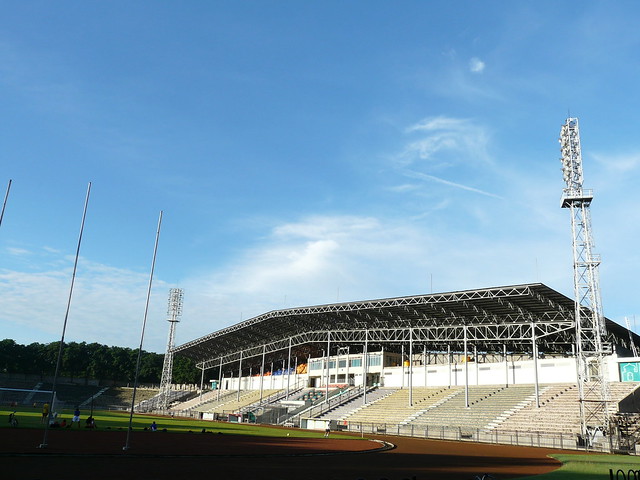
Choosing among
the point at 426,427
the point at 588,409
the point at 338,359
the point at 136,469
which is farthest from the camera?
the point at 338,359

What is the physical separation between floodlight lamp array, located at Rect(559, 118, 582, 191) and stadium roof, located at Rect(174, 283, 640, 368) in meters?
10.6

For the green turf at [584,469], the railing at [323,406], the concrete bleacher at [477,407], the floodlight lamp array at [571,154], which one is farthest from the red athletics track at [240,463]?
the railing at [323,406]

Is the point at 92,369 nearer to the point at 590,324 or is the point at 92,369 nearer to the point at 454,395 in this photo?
the point at 454,395

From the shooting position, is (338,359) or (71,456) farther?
(338,359)

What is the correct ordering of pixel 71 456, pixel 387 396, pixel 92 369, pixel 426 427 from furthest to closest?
pixel 92 369 < pixel 387 396 < pixel 426 427 < pixel 71 456

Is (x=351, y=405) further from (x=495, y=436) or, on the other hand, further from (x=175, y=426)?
(x=495, y=436)

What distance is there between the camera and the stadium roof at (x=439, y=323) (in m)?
56.3

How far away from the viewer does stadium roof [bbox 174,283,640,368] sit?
185 ft

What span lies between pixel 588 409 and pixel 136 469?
4141cm

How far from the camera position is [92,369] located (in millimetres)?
151625

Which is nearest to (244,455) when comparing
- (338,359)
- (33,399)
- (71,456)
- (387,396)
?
(71,456)

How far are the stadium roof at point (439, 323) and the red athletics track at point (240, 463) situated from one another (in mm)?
22442

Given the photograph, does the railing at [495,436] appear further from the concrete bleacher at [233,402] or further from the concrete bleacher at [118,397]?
the concrete bleacher at [118,397]

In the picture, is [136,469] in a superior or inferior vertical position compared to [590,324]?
inferior
